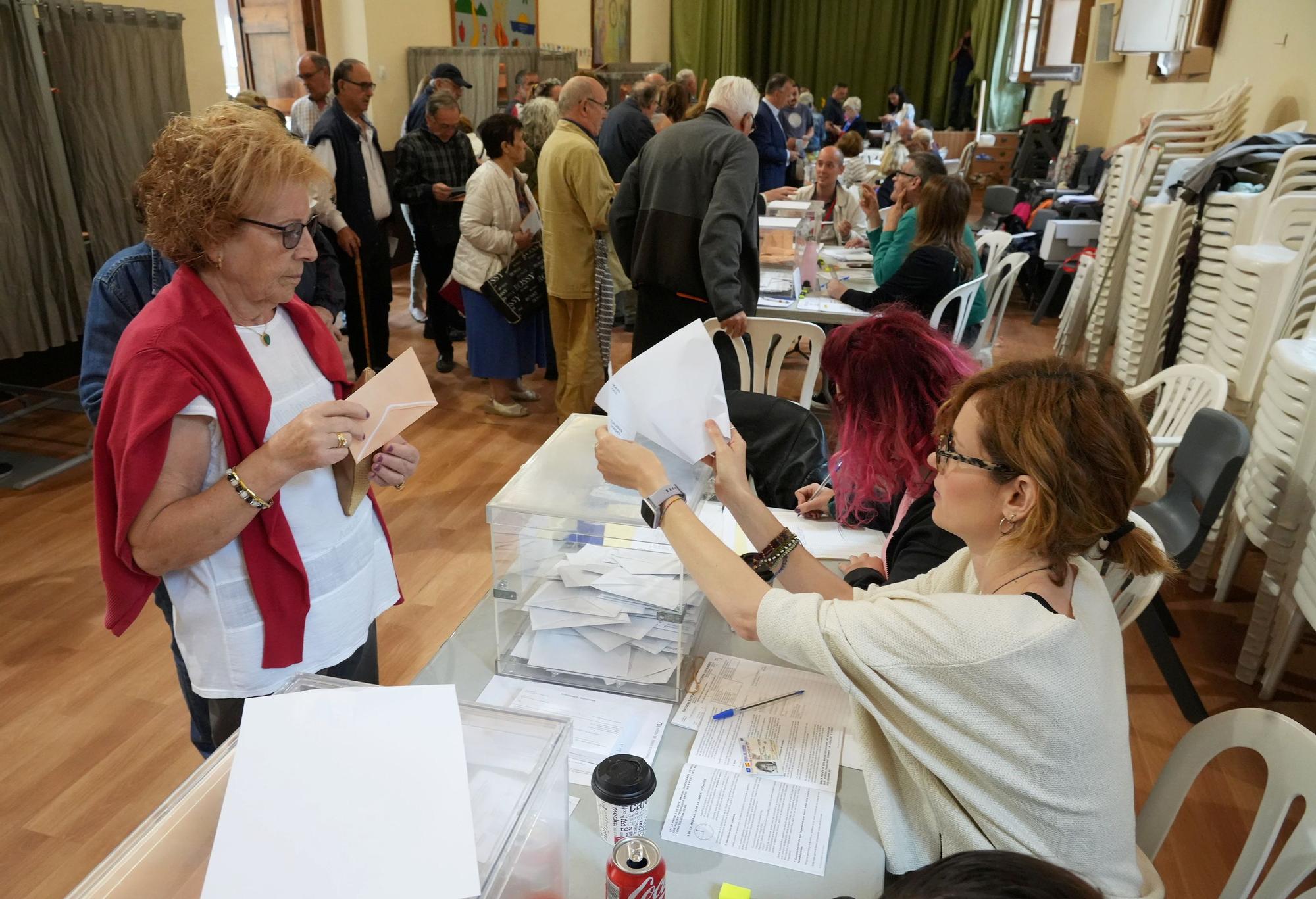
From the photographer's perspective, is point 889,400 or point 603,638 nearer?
point 603,638

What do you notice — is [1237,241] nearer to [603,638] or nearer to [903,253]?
[903,253]

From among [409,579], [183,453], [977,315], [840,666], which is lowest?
[409,579]

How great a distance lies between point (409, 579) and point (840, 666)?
88.6 inches

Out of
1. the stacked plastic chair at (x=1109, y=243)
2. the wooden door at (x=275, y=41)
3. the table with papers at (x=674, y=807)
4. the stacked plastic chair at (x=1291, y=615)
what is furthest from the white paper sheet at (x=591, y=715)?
the wooden door at (x=275, y=41)

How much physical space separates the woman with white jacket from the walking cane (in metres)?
0.57

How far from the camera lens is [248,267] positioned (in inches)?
47.0

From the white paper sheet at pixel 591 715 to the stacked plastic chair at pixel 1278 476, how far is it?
6.62ft

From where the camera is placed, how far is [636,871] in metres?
0.85

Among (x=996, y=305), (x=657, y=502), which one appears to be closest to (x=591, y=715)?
(x=657, y=502)

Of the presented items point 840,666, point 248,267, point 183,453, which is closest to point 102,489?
point 183,453

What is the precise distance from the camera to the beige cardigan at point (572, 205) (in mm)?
3785

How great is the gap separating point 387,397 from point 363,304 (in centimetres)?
357

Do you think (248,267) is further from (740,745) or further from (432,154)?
(432,154)

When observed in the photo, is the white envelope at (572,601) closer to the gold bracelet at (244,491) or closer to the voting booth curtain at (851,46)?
the gold bracelet at (244,491)
